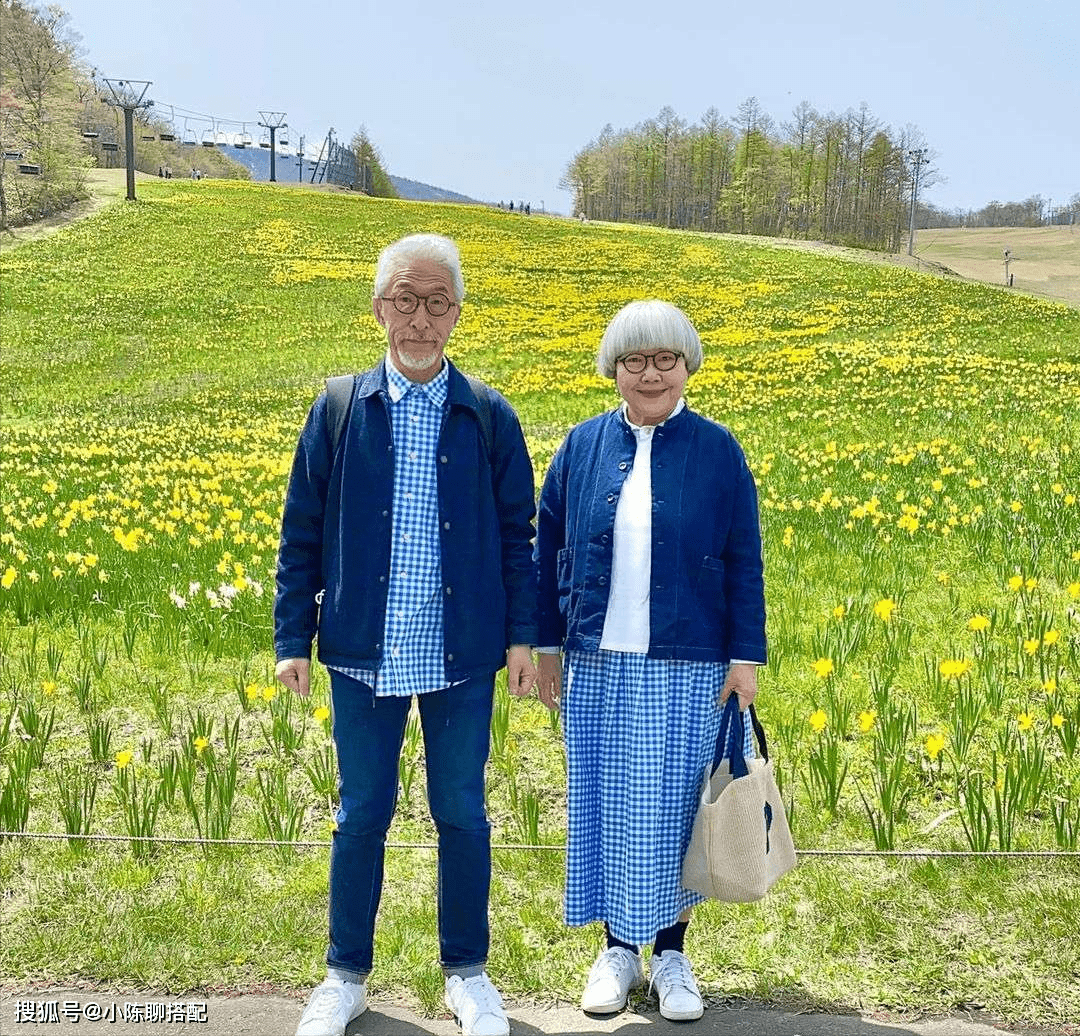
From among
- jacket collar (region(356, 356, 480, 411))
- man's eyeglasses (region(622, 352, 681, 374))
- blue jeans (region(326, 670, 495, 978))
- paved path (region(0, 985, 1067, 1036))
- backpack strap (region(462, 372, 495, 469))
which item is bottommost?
paved path (region(0, 985, 1067, 1036))

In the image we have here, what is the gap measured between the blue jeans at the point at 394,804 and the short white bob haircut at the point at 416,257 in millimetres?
994

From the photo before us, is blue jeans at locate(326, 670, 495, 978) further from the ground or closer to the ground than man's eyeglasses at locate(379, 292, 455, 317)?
closer to the ground

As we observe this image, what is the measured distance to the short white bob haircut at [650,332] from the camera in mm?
2721

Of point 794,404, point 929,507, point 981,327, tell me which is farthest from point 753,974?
point 981,327

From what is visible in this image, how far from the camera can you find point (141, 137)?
77188mm

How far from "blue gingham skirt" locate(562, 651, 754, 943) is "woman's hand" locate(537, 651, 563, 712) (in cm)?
4

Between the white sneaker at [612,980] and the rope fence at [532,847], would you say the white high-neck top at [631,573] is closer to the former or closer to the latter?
the white sneaker at [612,980]

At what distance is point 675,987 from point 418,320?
1839 mm

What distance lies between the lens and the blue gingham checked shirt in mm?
2689

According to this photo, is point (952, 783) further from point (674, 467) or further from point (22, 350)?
point (22, 350)

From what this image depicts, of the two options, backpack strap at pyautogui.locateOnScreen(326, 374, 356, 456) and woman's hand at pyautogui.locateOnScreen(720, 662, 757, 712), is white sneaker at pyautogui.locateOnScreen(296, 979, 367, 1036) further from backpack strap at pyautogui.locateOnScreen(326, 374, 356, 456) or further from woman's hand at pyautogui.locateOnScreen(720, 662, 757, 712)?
backpack strap at pyautogui.locateOnScreen(326, 374, 356, 456)

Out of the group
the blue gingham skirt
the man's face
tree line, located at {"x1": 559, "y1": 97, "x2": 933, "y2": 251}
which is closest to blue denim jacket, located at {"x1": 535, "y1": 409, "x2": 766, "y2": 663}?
the blue gingham skirt

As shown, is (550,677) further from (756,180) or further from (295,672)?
(756,180)

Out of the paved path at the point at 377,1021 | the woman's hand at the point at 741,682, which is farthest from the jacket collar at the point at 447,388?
the paved path at the point at 377,1021
